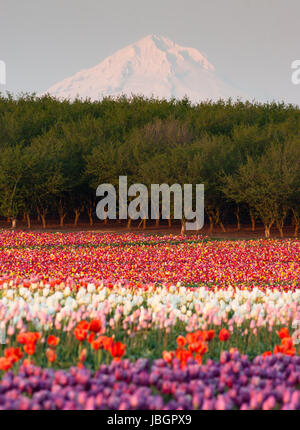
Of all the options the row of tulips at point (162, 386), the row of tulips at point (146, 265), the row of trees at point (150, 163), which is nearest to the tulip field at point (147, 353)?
the row of tulips at point (162, 386)

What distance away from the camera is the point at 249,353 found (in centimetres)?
645

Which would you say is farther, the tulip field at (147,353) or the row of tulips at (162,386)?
the tulip field at (147,353)

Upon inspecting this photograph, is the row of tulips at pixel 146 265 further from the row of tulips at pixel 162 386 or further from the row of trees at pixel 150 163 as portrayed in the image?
the row of trees at pixel 150 163

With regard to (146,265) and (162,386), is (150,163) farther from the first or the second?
(162,386)

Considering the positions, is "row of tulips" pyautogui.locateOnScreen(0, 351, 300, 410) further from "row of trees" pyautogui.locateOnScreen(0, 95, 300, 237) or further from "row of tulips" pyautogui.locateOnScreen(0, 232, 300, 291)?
"row of trees" pyautogui.locateOnScreen(0, 95, 300, 237)

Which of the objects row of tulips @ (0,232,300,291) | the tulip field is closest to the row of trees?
row of tulips @ (0,232,300,291)

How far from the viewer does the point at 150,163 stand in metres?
42.5

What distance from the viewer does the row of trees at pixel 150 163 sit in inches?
1614

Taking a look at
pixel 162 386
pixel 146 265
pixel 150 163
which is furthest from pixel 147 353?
pixel 150 163

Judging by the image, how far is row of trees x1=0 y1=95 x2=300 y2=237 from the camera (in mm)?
41000

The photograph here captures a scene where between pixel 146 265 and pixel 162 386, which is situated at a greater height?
pixel 146 265
